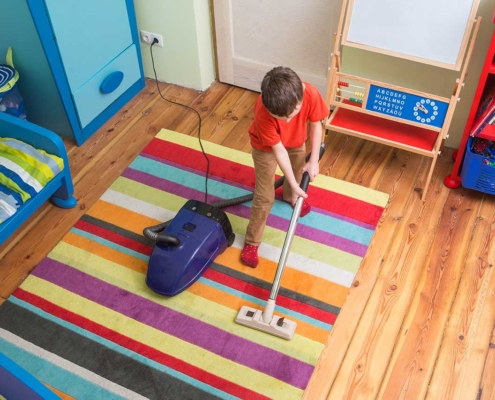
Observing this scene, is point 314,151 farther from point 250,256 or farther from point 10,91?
point 10,91

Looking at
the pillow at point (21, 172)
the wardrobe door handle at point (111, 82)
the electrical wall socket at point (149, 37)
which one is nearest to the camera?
the pillow at point (21, 172)

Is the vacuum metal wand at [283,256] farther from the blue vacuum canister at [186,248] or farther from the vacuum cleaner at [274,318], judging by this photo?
the blue vacuum canister at [186,248]

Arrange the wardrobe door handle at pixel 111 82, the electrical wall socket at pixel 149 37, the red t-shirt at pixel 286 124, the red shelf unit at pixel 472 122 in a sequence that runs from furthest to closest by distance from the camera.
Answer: the electrical wall socket at pixel 149 37, the wardrobe door handle at pixel 111 82, the red shelf unit at pixel 472 122, the red t-shirt at pixel 286 124

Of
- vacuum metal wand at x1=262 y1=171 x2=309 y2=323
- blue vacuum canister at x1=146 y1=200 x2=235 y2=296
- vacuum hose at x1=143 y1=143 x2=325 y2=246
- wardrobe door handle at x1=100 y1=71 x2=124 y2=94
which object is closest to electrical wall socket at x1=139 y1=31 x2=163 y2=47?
wardrobe door handle at x1=100 y1=71 x2=124 y2=94

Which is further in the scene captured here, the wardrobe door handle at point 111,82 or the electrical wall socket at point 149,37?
the electrical wall socket at point 149,37

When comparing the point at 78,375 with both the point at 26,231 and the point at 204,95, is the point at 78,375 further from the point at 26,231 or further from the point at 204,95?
the point at 204,95

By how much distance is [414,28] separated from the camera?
225 centimetres

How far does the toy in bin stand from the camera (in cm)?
258

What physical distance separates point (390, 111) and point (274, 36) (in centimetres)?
78

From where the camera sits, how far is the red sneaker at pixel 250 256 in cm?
233

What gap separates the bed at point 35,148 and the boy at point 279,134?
2.78ft

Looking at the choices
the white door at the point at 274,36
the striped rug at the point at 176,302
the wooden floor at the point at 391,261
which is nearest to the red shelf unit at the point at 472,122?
the wooden floor at the point at 391,261

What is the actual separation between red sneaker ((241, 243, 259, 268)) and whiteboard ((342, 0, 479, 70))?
0.93 metres

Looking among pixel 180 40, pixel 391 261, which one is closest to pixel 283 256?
pixel 391 261
